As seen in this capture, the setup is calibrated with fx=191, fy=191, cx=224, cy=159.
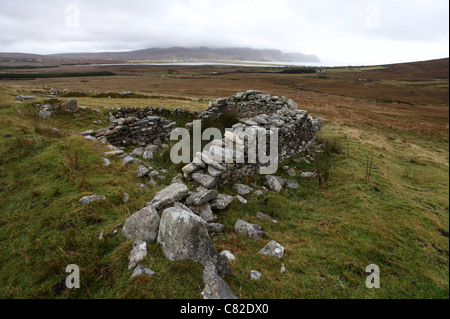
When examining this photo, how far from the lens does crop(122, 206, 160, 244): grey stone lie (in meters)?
3.53

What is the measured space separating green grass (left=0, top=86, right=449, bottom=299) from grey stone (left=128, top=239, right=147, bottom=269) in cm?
11

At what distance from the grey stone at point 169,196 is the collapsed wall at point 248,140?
101 centimetres

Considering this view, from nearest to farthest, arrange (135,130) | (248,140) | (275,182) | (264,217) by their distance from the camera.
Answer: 1. (264,217)
2. (275,182)
3. (248,140)
4. (135,130)

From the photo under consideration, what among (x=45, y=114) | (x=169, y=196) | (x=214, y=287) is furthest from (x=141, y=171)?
(x=45, y=114)

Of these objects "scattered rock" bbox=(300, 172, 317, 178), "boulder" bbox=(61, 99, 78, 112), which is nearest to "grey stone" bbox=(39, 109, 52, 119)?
"boulder" bbox=(61, 99, 78, 112)

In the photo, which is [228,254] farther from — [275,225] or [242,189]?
[242,189]

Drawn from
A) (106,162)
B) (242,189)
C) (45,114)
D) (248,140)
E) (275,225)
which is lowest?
(275,225)

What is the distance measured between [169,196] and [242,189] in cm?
240

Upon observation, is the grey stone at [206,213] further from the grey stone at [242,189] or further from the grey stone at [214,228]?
the grey stone at [242,189]

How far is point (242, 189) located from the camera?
19.8 ft

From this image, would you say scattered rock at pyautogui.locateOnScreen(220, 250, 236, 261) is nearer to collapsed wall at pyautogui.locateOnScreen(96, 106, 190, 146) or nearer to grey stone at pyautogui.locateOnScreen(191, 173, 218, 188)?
grey stone at pyautogui.locateOnScreen(191, 173, 218, 188)
